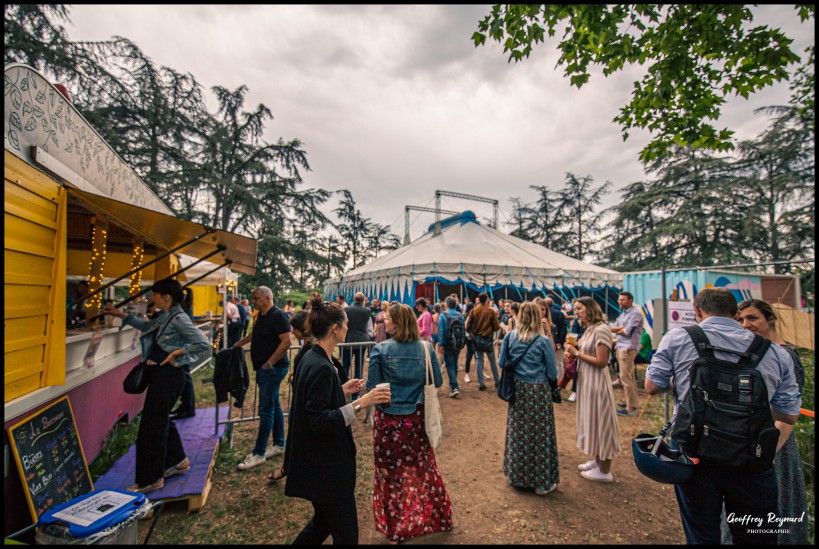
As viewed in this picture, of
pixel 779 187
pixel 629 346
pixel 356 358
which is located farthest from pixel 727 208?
pixel 356 358

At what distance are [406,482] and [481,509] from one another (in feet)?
3.32

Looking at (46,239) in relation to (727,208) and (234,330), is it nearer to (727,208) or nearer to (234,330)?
(234,330)

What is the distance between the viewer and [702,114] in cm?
417

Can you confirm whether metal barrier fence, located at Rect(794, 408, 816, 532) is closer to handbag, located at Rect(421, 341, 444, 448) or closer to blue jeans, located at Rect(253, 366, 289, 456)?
handbag, located at Rect(421, 341, 444, 448)

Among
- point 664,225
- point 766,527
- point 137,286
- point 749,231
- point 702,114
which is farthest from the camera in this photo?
→ point 664,225

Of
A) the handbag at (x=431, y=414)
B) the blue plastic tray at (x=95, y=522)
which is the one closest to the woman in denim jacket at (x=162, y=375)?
the blue plastic tray at (x=95, y=522)

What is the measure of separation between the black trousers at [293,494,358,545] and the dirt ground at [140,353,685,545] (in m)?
1.02

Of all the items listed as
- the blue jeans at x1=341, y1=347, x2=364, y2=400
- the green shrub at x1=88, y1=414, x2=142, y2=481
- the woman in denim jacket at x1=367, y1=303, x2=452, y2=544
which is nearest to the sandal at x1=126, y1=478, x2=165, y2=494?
the green shrub at x1=88, y1=414, x2=142, y2=481

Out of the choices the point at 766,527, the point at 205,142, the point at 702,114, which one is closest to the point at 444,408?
the point at 766,527

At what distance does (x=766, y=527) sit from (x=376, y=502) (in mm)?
2607

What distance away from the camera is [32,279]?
2467mm

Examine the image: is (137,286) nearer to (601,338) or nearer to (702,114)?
(601,338)

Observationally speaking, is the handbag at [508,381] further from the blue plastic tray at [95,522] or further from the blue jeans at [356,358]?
the blue plastic tray at [95,522]

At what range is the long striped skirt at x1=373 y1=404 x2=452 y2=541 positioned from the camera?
2932 millimetres
